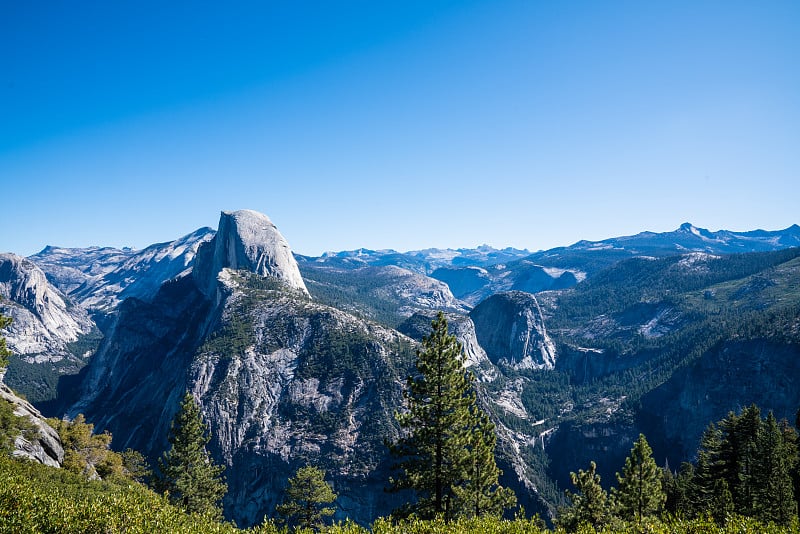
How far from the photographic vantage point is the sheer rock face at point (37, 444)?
34719mm

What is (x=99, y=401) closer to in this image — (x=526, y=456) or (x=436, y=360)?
(x=526, y=456)

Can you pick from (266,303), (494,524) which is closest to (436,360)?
(494,524)

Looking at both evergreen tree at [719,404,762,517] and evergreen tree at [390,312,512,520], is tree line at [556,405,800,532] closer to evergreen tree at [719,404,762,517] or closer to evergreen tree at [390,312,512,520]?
evergreen tree at [719,404,762,517]

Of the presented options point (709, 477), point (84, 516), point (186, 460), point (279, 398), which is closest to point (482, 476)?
point (84, 516)

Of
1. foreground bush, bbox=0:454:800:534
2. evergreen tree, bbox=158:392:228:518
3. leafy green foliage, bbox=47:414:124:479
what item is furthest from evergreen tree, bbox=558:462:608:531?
leafy green foliage, bbox=47:414:124:479

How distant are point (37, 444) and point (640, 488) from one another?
59.5m

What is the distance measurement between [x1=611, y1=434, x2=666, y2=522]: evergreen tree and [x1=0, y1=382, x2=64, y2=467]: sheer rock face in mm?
55511

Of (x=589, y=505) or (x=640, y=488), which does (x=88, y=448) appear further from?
(x=640, y=488)

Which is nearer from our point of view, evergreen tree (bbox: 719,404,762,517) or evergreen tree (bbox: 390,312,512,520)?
evergreen tree (bbox: 390,312,512,520)

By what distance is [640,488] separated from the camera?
1676 inches

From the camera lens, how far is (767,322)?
6565 inches

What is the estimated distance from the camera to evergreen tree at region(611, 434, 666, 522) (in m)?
42.3

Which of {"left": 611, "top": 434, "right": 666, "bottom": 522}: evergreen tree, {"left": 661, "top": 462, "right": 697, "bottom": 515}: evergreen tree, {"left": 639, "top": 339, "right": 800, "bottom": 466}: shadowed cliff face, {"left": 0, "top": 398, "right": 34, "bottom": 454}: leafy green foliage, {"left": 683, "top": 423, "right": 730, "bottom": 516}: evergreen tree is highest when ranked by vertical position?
{"left": 0, "top": 398, "right": 34, "bottom": 454}: leafy green foliage

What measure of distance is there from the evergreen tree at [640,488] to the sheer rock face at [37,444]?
182 ft
